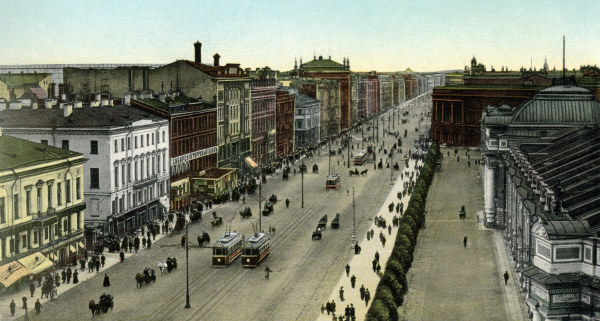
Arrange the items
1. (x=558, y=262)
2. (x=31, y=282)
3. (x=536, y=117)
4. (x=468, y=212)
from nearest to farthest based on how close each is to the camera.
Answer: (x=558, y=262)
(x=31, y=282)
(x=536, y=117)
(x=468, y=212)

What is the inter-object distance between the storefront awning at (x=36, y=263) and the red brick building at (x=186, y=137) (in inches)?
1234

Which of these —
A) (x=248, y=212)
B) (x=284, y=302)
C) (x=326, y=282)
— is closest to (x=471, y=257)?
(x=326, y=282)

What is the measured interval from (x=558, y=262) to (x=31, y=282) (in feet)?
121

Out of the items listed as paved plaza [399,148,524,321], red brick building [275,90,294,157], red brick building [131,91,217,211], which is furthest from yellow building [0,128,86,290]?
red brick building [275,90,294,157]

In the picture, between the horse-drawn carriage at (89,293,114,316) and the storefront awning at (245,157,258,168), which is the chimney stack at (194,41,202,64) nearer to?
the storefront awning at (245,157,258,168)

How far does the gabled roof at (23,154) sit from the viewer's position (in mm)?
59156

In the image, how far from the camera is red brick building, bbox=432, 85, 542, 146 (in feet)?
577

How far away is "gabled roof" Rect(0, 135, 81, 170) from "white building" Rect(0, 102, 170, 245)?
309 inches

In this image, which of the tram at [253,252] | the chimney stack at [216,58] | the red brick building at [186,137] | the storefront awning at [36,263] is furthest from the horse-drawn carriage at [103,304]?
the chimney stack at [216,58]

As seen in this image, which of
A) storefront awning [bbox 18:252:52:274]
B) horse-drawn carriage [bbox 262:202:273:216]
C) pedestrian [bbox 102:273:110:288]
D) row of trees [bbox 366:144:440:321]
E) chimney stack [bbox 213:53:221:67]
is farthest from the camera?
chimney stack [bbox 213:53:221:67]

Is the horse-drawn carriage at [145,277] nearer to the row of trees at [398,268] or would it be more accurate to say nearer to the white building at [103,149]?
the white building at [103,149]

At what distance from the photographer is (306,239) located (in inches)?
2977

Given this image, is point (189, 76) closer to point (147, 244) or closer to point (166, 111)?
point (166, 111)

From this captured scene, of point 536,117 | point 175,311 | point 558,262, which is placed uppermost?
point 536,117
